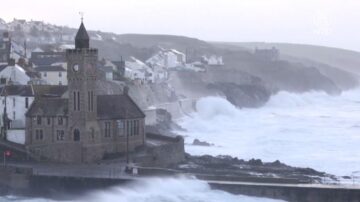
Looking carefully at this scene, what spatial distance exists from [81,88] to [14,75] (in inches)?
387

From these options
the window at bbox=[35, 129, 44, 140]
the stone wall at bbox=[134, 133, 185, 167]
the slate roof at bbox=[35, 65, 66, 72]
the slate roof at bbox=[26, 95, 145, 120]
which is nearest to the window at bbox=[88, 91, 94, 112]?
the slate roof at bbox=[26, 95, 145, 120]

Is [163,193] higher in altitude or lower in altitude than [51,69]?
lower

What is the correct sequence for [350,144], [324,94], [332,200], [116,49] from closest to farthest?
[332,200] → [350,144] → [116,49] → [324,94]

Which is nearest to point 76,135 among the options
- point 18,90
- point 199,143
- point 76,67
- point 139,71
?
point 76,67

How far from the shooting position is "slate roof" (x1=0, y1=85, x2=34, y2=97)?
146 feet

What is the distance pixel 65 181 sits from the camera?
37.4 m

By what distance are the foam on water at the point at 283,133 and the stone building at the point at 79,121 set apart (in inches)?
323

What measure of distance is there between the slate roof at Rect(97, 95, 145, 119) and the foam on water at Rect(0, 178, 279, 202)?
5.92m

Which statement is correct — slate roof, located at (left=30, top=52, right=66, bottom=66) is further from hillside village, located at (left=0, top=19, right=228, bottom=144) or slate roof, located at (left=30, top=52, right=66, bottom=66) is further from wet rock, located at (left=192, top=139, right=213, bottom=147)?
wet rock, located at (left=192, top=139, right=213, bottom=147)

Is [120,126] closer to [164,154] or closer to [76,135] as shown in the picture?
[164,154]

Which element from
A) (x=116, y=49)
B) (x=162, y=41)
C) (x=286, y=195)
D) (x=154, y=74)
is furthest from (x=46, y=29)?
(x=286, y=195)

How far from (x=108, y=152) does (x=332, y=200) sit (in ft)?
36.4

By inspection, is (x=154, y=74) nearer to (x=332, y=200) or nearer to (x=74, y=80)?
(x=74, y=80)

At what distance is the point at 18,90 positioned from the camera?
44906 mm
